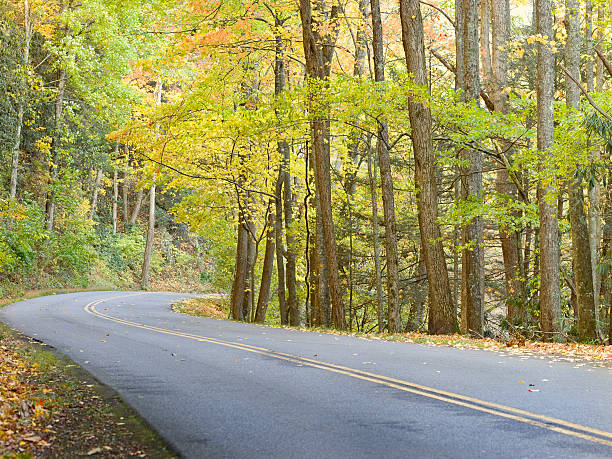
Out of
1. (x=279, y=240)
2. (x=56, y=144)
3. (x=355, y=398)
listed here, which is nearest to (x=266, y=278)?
(x=279, y=240)

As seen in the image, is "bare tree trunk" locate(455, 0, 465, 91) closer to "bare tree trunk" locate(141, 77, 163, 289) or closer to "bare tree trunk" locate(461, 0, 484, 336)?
"bare tree trunk" locate(461, 0, 484, 336)

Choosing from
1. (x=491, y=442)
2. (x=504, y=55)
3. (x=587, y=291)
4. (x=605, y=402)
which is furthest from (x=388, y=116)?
(x=491, y=442)

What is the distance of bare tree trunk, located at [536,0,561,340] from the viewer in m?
14.6

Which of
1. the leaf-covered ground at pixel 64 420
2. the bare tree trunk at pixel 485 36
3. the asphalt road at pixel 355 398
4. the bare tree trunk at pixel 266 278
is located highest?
the bare tree trunk at pixel 485 36

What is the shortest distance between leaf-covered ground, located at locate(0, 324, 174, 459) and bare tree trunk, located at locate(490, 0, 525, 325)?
14111 millimetres

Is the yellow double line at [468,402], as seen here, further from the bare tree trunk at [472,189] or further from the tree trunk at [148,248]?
the tree trunk at [148,248]

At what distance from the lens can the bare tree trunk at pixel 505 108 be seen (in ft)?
61.2

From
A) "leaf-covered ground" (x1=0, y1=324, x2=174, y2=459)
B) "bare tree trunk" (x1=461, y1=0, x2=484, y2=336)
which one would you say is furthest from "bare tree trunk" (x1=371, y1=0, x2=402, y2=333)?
"leaf-covered ground" (x1=0, y1=324, x2=174, y2=459)

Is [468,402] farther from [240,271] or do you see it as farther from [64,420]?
[240,271]

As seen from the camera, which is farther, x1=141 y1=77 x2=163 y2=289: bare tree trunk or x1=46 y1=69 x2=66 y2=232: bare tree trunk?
x1=141 y1=77 x2=163 y2=289: bare tree trunk

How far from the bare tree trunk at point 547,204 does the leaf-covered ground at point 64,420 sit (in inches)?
439

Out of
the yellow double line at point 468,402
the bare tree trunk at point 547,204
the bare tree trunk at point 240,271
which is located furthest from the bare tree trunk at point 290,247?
the yellow double line at point 468,402

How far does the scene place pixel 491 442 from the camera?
489cm

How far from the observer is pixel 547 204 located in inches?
582
